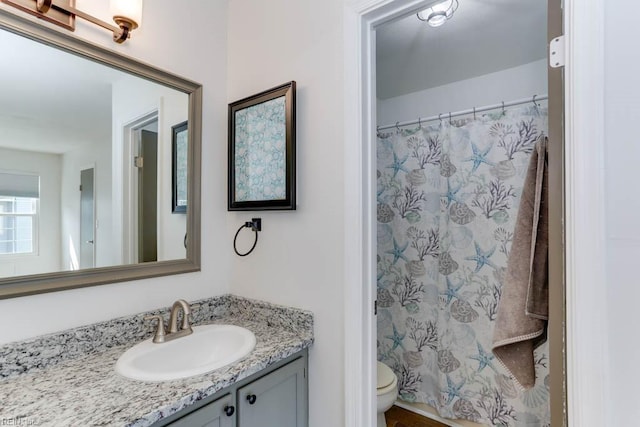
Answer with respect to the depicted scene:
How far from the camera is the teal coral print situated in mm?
1311

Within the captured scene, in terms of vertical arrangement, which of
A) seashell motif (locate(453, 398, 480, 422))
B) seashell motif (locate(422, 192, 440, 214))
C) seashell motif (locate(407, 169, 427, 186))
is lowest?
seashell motif (locate(453, 398, 480, 422))

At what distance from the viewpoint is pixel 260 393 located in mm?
1055

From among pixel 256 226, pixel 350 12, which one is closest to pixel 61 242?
pixel 256 226

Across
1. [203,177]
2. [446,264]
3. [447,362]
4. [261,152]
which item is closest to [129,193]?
[203,177]

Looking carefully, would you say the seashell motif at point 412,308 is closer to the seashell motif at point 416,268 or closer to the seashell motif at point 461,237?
the seashell motif at point 416,268

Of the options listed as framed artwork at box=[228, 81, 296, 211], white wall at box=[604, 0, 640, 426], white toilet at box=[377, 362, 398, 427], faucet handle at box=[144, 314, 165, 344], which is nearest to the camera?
white wall at box=[604, 0, 640, 426]

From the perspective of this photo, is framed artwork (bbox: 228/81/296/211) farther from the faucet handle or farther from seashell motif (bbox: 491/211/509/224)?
seashell motif (bbox: 491/211/509/224)

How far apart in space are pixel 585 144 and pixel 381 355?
6.58 feet

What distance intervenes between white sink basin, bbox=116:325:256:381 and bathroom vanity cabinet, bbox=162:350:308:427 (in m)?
0.10

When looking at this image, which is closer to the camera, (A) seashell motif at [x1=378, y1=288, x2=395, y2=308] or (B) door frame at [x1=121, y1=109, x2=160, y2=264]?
(B) door frame at [x1=121, y1=109, x2=160, y2=264]

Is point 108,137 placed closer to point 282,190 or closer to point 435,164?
A: point 282,190

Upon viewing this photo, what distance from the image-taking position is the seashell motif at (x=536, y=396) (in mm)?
1725

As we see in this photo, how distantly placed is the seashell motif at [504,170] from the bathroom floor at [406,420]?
164 centimetres

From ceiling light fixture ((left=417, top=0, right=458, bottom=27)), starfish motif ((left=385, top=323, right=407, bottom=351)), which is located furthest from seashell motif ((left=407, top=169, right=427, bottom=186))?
starfish motif ((left=385, top=323, right=407, bottom=351))
